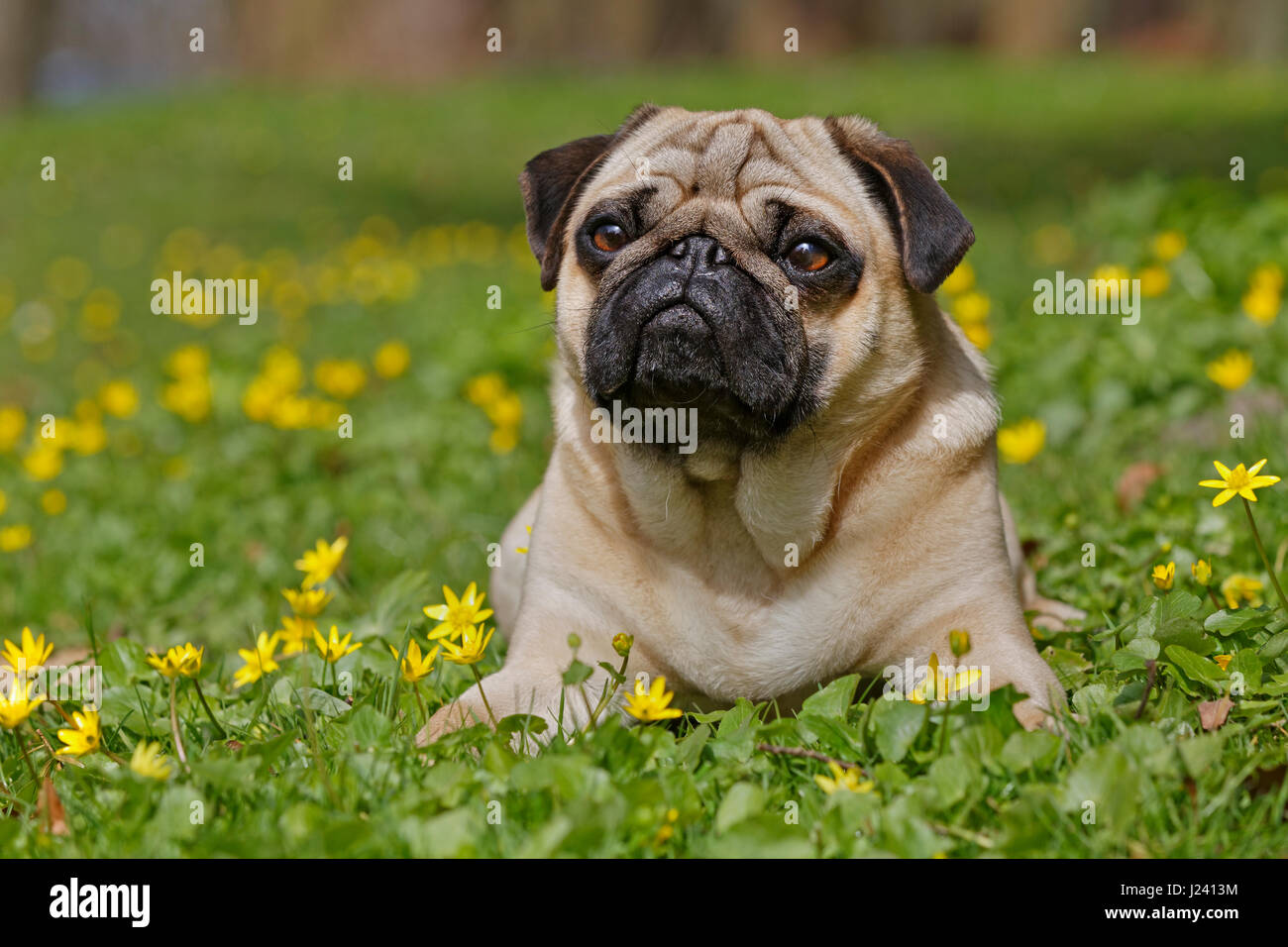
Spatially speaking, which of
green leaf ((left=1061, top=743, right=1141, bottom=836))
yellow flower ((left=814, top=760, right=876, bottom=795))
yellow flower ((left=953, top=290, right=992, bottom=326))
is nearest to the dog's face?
yellow flower ((left=814, top=760, right=876, bottom=795))

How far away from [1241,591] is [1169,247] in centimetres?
334

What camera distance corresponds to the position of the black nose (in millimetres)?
3293

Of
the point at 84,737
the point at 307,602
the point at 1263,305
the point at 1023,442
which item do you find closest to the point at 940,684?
the point at 307,602

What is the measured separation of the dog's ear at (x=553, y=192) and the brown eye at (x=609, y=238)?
0.23m

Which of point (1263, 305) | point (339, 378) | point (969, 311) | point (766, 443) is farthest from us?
point (339, 378)

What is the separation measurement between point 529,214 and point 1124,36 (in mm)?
20373

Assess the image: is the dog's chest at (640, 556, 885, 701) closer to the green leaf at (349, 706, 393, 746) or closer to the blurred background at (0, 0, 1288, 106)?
the green leaf at (349, 706, 393, 746)

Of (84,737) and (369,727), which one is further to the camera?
(369,727)

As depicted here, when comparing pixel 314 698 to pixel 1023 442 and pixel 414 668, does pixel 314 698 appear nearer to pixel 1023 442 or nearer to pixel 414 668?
pixel 414 668

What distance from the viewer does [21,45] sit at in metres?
20.5

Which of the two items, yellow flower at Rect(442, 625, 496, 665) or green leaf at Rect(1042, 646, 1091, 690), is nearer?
yellow flower at Rect(442, 625, 496, 665)
